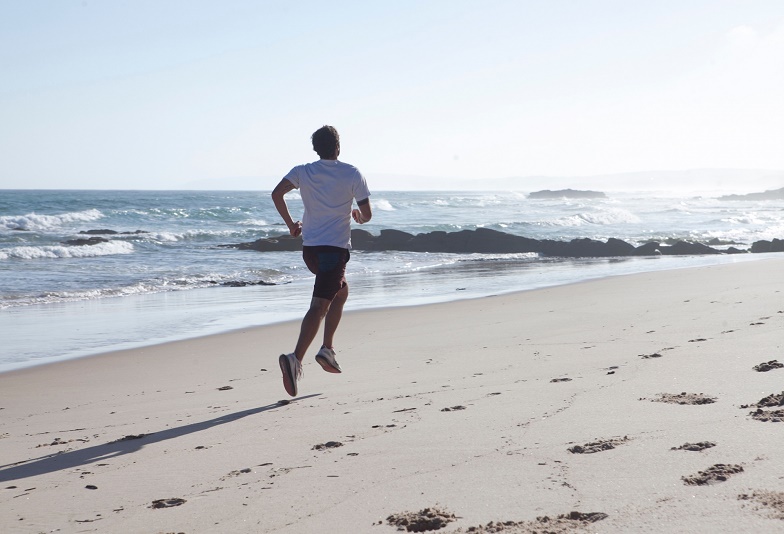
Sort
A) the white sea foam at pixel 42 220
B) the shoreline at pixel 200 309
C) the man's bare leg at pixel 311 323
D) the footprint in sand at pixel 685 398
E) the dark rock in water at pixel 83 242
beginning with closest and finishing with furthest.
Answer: the footprint in sand at pixel 685 398 → the man's bare leg at pixel 311 323 → the shoreline at pixel 200 309 → the dark rock in water at pixel 83 242 → the white sea foam at pixel 42 220

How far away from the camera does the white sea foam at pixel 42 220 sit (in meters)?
38.8

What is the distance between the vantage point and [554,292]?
12.1 meters

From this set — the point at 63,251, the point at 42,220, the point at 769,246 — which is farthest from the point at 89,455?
the point at 42,220

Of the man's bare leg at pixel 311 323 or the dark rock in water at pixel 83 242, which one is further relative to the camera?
the dark rock in water at pixel 83 242

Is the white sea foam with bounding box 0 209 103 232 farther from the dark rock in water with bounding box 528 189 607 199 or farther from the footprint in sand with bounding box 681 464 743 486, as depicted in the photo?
the dark rock in water with bounding box 528 189 607 199

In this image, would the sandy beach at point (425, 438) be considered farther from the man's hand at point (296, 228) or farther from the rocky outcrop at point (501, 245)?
the rocky outcrop at point (501, 245)

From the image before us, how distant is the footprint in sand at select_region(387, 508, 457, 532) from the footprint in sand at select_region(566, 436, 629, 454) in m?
0.79

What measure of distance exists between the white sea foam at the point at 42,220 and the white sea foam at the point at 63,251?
42.5 ft

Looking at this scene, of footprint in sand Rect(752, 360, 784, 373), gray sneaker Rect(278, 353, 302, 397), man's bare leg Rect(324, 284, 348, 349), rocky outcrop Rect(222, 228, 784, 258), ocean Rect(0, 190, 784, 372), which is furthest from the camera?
rocky outcrop Rect(222, 228, 784, 258)

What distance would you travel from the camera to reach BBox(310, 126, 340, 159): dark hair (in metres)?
4.90

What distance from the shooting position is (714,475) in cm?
261

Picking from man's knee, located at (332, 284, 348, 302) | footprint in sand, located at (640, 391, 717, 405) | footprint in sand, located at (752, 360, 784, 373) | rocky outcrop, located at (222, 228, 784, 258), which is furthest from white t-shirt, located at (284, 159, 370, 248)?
rocky outcrop, located at (222, 228, 784, 258)

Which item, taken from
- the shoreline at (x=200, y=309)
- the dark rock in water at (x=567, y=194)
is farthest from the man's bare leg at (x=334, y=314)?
the dark rock in water at (x=567, y=194)

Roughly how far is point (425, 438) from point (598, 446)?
766 mm
